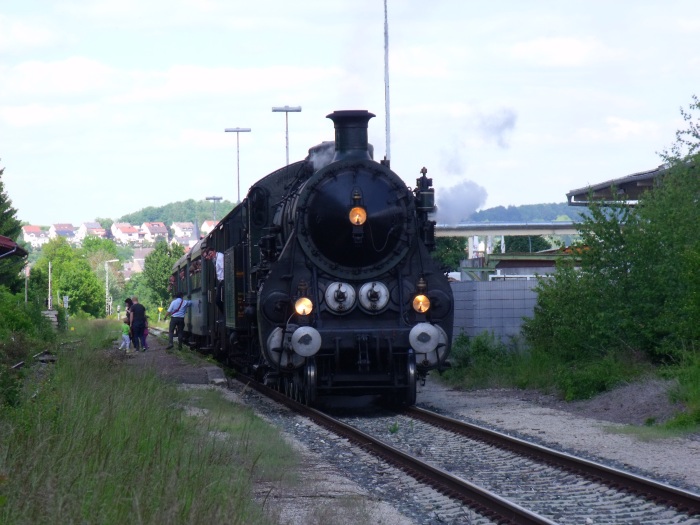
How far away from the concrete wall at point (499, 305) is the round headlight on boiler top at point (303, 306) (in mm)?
6873

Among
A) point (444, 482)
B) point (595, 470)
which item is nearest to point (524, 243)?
point (595, 470)

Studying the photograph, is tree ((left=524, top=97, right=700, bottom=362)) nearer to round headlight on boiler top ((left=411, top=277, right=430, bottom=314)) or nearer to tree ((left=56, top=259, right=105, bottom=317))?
round headlight on boiler top ((left=411, top=277, right=430, bottom=314))

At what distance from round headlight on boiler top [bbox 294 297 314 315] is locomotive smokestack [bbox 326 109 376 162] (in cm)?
215

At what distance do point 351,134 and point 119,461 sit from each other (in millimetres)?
8444

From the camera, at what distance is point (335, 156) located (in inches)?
584

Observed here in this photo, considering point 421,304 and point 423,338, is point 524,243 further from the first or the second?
point 423,338

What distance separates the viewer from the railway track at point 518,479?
7.52 metres

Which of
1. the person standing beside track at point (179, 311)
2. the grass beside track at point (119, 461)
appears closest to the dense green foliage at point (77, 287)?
the person standing beside track at point (179, 311)

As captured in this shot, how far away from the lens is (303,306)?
14008 millimetres

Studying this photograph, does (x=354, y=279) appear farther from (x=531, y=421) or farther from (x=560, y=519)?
(x=560, y=519)

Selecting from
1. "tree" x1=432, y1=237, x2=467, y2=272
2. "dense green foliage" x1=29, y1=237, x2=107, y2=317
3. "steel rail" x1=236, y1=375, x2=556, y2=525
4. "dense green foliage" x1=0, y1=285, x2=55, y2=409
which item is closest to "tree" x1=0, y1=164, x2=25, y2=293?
"dense green foliage" x1=0, y1=285, x2=55, y2=409

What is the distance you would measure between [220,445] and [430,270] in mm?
5504

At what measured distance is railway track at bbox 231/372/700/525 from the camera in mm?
7520

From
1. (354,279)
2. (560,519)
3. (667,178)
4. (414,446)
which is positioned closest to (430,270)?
(354,279)
